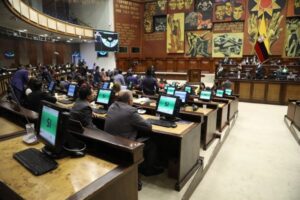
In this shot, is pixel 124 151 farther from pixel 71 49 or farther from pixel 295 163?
pixel 71 49

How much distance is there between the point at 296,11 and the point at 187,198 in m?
13.2

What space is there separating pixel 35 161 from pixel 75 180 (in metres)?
0.45

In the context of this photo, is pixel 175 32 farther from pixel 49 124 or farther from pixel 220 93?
pixel 49 124

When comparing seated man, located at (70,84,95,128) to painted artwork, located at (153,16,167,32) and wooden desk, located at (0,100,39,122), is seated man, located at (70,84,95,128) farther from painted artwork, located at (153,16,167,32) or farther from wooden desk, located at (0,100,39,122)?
painted artwork, located at (153,16,167,32)

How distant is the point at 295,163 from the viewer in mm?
3695

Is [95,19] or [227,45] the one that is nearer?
[227,45]

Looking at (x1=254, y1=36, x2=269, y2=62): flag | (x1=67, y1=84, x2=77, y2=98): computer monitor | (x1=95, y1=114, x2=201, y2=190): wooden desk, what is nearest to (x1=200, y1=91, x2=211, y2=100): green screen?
(x1=95, y1=114, x2=201, y2=190): wooden desk

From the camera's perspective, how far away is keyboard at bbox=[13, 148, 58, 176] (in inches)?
61.9

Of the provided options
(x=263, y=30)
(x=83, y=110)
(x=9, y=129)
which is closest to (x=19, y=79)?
(x=9, y=129)

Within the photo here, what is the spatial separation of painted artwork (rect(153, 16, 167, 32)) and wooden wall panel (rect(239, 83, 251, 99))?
8.60 m

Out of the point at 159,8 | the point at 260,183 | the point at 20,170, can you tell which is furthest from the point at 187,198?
the point at 159,8

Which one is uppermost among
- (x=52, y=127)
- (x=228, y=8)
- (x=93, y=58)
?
(x=228, y=8)

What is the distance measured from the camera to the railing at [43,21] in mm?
7009

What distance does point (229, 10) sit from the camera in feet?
44.4
